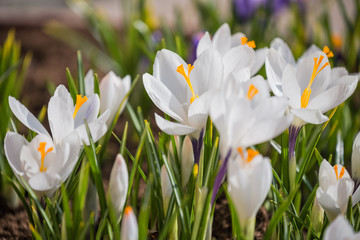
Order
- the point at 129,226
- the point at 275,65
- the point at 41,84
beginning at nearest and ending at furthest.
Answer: the point at 129,226
the point at 275,65
the point at 41,84

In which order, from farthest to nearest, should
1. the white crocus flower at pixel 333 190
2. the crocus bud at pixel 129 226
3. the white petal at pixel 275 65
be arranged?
1. the white petal at pixel 275 65
2. the white crocus flower at pixel 333 190
3. the crocus bud at pixel 129 226

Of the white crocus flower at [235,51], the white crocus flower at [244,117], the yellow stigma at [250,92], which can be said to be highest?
the white crocus flower at [235,51]

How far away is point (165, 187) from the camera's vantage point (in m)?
0.75

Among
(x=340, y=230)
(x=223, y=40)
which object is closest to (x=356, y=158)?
(x=340, y=230)

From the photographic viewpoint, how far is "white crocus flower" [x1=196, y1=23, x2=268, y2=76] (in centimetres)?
77

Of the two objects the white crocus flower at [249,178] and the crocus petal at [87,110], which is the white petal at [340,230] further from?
the crocus petal at [87,110]

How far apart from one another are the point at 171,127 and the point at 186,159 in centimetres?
9

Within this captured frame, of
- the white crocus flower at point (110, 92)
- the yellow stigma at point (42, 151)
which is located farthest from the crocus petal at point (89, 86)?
the yellow stigma at point (42, 151)

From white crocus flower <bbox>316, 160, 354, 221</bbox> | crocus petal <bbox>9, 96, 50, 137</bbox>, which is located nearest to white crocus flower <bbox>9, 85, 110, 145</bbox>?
crocus petal <bbox>9, 96, 50, 137</bbox>

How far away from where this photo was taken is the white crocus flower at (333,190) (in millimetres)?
681

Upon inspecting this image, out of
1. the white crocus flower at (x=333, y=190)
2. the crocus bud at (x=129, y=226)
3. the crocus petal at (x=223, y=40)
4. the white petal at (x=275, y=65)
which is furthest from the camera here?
the crocus petal at (x=223, y=40)

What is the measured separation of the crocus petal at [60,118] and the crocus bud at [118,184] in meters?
0.09

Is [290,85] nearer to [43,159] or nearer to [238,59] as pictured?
[238,59]

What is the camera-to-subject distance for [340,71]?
2.72ft
